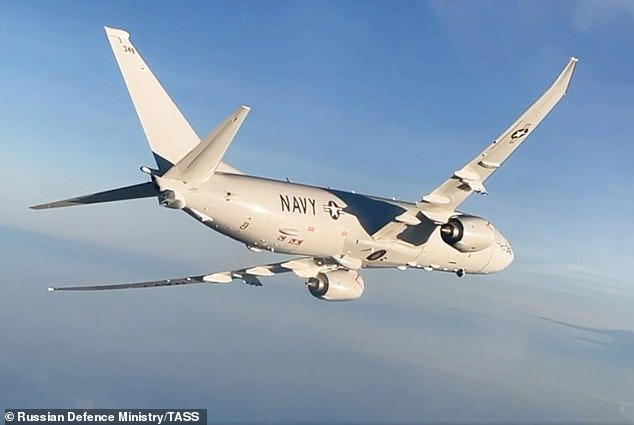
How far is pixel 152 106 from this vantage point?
116ft

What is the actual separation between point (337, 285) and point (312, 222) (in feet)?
18.6

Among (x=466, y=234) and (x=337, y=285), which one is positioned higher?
(x=466, y=234)

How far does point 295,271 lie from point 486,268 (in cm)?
1174

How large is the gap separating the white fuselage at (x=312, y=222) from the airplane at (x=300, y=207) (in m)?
0.05

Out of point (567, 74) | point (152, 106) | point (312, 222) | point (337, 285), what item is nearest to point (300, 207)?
point (312, 222)

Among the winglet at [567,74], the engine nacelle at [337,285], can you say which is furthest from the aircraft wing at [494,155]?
the engine nacelle at [337,285]

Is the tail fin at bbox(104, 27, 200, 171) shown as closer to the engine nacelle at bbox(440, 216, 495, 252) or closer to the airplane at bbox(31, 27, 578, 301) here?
Answer: the airplane at bbox(31, 27, 578, 301)

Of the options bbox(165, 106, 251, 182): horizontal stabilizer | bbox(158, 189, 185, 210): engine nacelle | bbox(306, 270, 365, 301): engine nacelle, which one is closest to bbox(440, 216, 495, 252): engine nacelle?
bbox(306, 270, 365, 301): engine nacelle

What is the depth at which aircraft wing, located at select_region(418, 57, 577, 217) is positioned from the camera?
3341 cm

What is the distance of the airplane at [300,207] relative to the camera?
32688 mm

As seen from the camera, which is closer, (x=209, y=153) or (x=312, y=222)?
(x=209, y=153)

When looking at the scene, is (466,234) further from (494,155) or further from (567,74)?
(567,74)

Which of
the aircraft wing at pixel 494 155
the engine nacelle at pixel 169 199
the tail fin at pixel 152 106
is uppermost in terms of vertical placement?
the tail fin at pixel 152 106

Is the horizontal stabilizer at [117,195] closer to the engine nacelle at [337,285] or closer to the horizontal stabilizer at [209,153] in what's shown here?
the horizontal stabilizer at [209,153]
